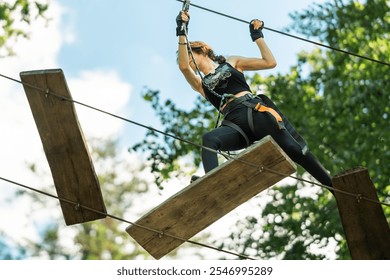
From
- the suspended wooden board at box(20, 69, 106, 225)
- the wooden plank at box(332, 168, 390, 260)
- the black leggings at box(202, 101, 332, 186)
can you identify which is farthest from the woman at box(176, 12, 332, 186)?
the suspended wooden board at box(20, 69, 106, 225)

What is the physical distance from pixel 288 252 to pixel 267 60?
722 centimetres

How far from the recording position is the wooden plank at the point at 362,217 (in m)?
6.38

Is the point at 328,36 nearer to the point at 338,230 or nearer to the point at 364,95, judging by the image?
the point at 364,95

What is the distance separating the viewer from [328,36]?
1459 centimetres

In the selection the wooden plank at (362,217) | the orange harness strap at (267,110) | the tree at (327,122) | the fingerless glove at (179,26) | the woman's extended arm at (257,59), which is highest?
the tree at (327,122)

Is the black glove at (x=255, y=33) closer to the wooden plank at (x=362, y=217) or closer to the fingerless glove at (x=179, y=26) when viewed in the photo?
the fingerless glove at (x=179, y=26)

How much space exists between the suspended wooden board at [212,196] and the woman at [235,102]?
0.79 feet

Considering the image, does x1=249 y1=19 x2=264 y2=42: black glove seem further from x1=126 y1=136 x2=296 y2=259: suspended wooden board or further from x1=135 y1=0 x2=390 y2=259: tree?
x1=135 y1=0 x2=390 y2=259: tree

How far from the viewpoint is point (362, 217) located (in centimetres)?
646

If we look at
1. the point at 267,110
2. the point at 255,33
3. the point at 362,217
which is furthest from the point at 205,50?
the point at 362,217

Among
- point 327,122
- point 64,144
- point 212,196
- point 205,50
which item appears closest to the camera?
point 212,196

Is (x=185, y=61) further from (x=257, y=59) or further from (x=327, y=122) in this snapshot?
(x=327, y=122)

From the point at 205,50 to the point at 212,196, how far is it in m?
1.17

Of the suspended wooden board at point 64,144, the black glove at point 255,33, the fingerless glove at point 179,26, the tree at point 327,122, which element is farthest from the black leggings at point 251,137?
the tree at point 327,122
